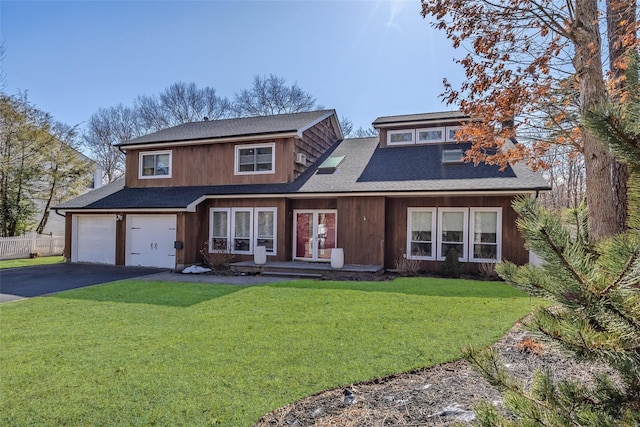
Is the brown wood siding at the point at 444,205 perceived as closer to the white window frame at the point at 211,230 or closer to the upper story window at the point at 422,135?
the upper story window at the point at 422,135

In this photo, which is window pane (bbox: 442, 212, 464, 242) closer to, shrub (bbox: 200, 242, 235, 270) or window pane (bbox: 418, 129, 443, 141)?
window pane (bbox: 418, 129, 443, 141)

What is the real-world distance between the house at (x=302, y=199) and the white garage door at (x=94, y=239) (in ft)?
0.15

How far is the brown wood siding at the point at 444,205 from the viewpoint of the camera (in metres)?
11.2

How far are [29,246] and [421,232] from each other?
62.3 ft

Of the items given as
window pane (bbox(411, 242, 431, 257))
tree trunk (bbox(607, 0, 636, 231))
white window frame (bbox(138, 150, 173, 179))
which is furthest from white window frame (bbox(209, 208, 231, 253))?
tree trunk (bbox(607, 0, 636, 231))

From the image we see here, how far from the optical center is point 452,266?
→ 1122 cm

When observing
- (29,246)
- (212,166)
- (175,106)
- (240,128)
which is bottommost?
(29,246)

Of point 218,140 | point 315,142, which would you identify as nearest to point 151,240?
point 218,140

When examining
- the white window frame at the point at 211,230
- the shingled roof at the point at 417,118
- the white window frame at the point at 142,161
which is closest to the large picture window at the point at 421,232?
the shingled roof at the point at 417,118

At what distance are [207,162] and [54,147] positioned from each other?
11.8 meters

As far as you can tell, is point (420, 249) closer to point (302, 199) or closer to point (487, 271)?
point (487, 271)

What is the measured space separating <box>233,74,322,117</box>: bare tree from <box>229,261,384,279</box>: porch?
1854 cm

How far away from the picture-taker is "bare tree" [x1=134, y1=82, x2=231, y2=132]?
→ 101 ft

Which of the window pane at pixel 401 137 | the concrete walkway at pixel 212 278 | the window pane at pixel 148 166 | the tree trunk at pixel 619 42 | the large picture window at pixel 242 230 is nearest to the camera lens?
the tree trunk at pixel 619 42
